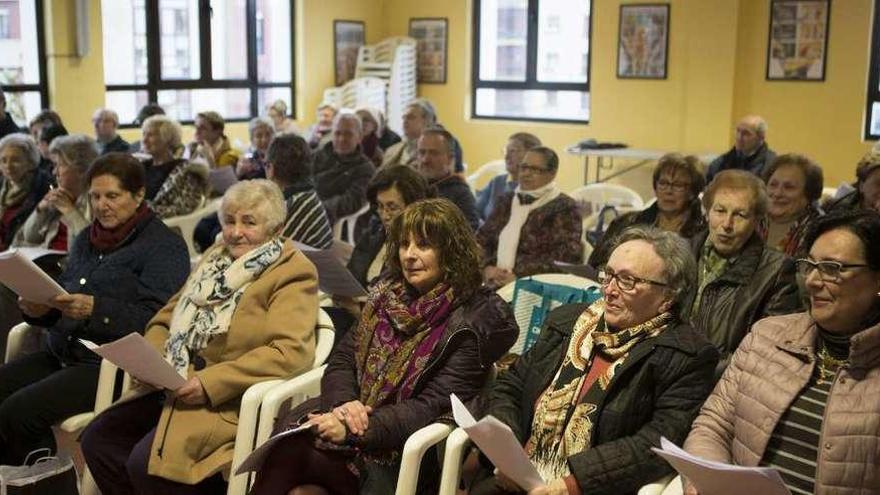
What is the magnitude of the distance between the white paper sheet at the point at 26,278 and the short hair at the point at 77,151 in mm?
1441

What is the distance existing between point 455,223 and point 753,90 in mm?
6744

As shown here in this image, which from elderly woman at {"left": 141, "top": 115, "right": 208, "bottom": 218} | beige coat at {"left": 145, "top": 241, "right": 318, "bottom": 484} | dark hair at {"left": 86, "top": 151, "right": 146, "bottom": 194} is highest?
dark hair at {"left": 86, "top": 151, "right": 146, "bottom": 194}

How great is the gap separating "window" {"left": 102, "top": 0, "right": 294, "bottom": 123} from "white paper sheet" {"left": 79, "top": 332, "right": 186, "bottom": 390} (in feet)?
20.6

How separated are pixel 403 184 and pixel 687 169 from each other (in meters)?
1.02

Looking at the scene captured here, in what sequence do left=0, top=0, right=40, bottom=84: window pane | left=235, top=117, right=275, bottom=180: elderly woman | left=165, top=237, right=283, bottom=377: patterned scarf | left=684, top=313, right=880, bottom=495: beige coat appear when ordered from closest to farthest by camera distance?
left=684, top=313, right=880, bottom=495: beige coat < left=165, top=237, right=283, bottom=377: patterned scarf < left=235, top=117, right=275, bottom=180: elderly woman < left=0, top=0, right=40, bottom=84: window pane

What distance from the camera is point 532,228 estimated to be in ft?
14.4

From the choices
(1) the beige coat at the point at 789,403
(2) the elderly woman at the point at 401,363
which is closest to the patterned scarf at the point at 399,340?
(2) the elderly woman at the point at 401,363

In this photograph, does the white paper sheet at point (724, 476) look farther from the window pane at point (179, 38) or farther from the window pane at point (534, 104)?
the window pane at point (534, 104)

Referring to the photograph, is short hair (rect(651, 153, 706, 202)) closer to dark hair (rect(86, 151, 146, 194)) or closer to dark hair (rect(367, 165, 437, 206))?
dark hair (rect(367, 165, 437, 206))

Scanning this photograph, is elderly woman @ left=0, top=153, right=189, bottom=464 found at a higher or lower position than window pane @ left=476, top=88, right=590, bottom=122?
lower

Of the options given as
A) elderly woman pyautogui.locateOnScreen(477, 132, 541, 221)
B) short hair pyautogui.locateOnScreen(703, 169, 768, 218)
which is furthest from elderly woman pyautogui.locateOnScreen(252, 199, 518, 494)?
elderly woman pyautogui.locateOnScreen(477, 132, 541, 221)

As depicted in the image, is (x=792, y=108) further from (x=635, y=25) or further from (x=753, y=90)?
(x=635, y=25)

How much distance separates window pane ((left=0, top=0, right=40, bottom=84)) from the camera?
788 cm

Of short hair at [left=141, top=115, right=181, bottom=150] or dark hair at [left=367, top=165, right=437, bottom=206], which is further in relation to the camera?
short hair at [left=141, top=115, right=181, bottom=150]
